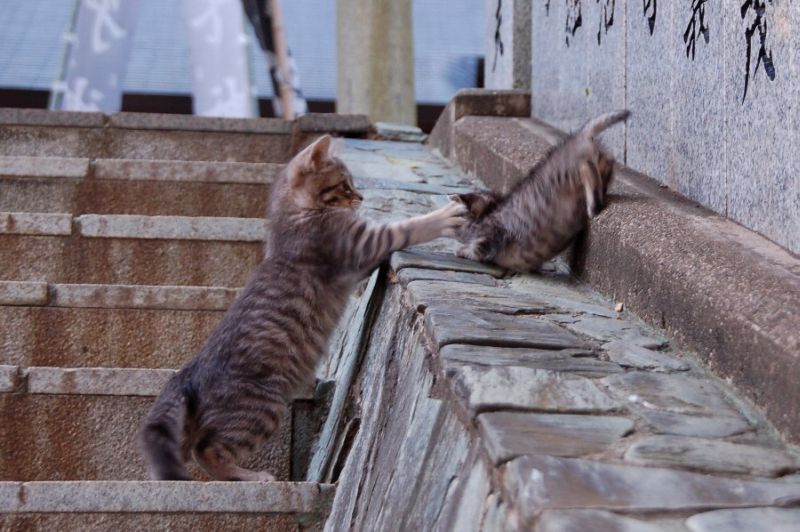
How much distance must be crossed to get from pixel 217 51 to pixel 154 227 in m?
4.56

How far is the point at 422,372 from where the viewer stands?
8.50ft

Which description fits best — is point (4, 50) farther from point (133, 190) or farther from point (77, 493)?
point (77, 493)

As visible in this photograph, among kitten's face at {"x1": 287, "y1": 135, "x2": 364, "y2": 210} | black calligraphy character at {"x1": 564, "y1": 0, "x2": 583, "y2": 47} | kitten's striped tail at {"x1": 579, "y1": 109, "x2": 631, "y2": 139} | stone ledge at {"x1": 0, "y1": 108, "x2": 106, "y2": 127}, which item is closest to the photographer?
kitten's striped tail at {"x1": 579, "y1": 109, "x2": 631, "y2": 139}

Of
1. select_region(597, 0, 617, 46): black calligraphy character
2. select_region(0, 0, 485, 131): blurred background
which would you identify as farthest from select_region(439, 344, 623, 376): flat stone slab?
select_region(0, 0, 485, 131): blurred background

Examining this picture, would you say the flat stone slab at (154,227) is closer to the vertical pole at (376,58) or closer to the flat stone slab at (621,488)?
the flat stone slab at (621,488)

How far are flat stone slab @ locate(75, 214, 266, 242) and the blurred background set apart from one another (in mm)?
4109

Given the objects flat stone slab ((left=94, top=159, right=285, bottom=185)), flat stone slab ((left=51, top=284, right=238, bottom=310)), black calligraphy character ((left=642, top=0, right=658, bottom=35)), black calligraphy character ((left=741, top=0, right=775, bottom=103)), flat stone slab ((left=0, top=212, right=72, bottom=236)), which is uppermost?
black calligraphy character ((left=642, top=0, right=658, bottom=35))

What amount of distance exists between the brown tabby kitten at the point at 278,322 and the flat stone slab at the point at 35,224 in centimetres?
101

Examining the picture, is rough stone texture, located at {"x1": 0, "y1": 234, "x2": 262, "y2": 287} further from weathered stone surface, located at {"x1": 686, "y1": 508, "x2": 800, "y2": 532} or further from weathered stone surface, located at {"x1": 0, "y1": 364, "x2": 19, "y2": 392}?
weathered stone surface, located at {"x1": 686, "y1": 508, "x2": 800, "y2": 532}

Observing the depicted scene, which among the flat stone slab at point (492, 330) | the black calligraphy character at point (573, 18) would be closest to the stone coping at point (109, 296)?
the flat stone slab at point (492, 330)

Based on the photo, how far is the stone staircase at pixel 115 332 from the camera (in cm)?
285

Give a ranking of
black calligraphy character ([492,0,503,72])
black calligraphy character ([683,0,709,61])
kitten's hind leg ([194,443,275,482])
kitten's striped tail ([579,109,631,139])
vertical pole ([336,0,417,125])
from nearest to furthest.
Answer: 1. kitten's hind leg ([194,443,275,482])
2. black calligraphy character ([683,0,709,61])
3. kitten's striped tail ([579,109,631,139])
4. black calligraphy character ([492,0,503,72])
5. vertical pole ([336,0,417,125])

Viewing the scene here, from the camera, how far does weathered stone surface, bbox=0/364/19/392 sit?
3533 millimetres

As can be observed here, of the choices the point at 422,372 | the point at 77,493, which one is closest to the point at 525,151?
the point at 422,372
